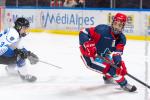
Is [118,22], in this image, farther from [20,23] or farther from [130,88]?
[20,23]

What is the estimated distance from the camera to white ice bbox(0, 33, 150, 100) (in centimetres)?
416

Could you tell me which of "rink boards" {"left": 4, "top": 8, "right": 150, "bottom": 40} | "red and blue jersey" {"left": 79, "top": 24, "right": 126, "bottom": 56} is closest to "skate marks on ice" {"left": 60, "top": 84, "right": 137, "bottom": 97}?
"red and blue jersey" {"left": 79, "top": 24, "right": 126, "bottom": 56}

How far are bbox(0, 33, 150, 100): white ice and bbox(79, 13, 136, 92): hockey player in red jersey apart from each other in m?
0.17

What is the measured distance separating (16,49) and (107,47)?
0.93 m

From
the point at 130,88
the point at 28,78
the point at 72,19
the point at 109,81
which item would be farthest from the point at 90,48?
the point at 72,19

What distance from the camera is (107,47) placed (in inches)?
178

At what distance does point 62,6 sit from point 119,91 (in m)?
7.64

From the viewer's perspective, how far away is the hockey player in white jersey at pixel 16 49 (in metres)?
4.56

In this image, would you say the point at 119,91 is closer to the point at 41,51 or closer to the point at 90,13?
the point at 41,51

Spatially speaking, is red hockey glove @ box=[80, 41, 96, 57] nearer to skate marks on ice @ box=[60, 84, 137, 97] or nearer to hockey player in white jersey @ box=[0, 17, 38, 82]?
skate marks on ice @ box=[60, 84, 137, 97]

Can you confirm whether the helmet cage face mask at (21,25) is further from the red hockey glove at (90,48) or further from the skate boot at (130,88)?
the skate boot at (130,88)

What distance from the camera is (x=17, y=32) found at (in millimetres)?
4598

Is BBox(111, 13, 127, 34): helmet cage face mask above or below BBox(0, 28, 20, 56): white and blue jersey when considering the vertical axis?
above

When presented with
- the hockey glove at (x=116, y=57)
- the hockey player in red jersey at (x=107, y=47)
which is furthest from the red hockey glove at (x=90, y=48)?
the hockey glove at (x=116, y=57)
